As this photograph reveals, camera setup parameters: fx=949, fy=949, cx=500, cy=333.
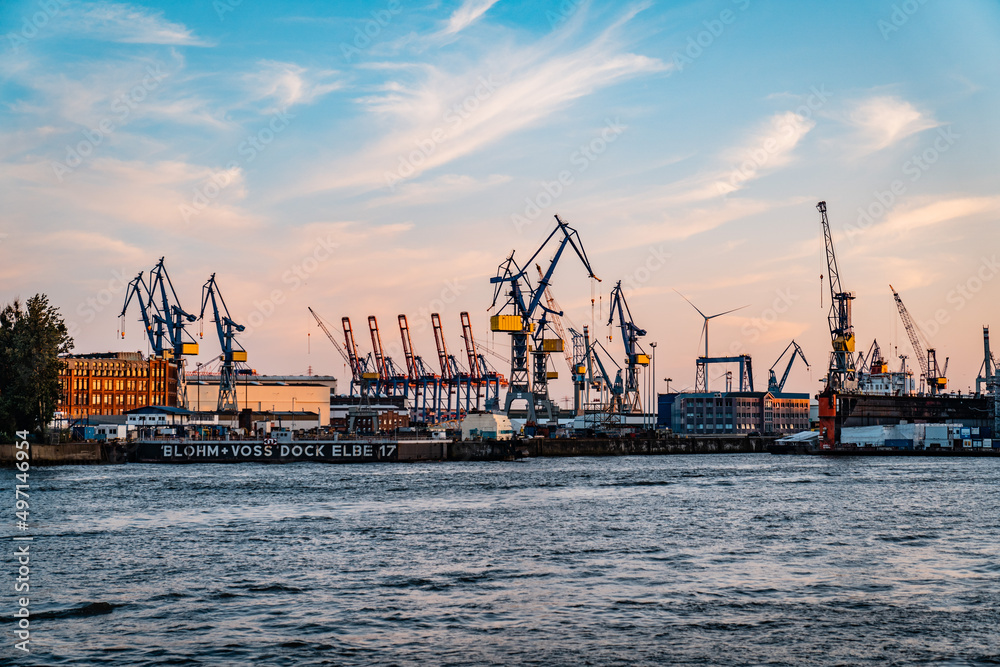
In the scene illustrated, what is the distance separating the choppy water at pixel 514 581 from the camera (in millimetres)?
19297

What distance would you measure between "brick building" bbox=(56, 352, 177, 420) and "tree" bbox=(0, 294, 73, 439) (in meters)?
77.1

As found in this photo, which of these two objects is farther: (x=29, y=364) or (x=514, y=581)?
(x=29, y=364)

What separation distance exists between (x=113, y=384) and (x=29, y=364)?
86.2 meters

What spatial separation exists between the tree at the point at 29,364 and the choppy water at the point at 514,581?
3493 cm

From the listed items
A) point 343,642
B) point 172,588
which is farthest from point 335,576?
point 343,642

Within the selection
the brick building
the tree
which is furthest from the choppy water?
the brick building

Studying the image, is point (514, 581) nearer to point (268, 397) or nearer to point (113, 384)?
point (113, 384)

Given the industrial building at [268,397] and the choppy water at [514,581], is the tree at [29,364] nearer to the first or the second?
the choppy water at [514,581]

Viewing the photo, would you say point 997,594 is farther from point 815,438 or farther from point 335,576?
point 815,438

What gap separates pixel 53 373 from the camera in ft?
272

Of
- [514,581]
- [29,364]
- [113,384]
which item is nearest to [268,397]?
[113,384]

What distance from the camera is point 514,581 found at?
26.7 m

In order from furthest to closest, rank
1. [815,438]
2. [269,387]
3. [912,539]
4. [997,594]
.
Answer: [269,387] → [815,438] → [912,539] → [997,594]

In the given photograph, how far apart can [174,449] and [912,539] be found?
82995mm
